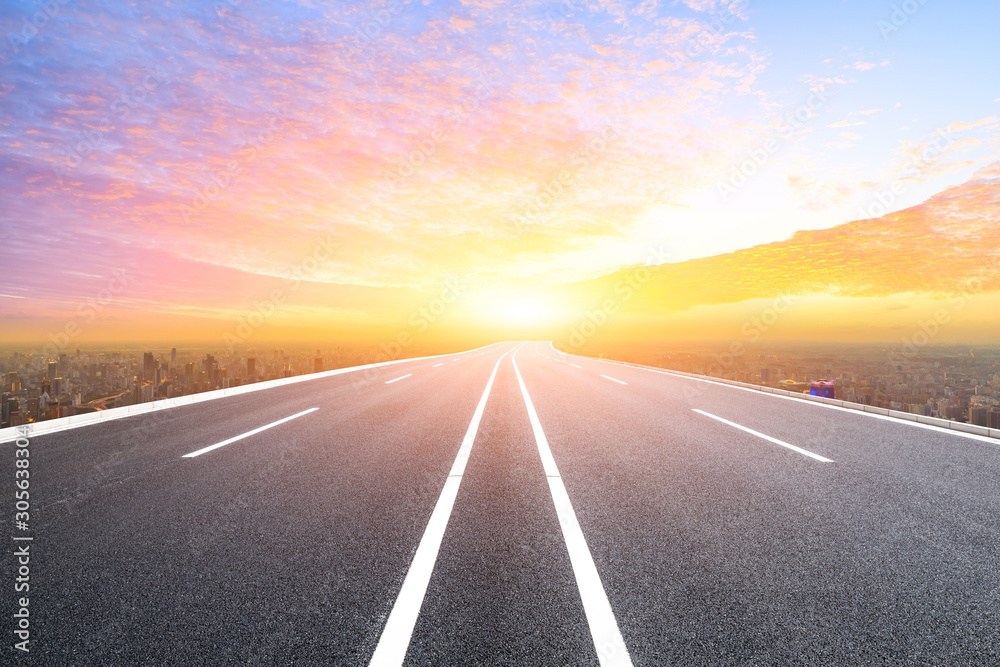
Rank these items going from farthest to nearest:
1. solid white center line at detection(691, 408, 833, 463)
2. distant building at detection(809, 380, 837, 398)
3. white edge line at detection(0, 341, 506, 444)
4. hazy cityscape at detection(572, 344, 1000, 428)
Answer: distant building at detection(809, 380, 837, 398) → hazy cityscape at detection(572, 344, 1000, 428) → white edge line at detection(0, 341, 506, 444) → solid white center line at detection(691, 408, 833, 463)

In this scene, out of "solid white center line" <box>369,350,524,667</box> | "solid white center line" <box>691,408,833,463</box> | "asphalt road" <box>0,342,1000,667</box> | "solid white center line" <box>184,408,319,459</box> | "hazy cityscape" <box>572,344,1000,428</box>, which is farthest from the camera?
"hazy cityscape" <box>572,344,1000,428</box>

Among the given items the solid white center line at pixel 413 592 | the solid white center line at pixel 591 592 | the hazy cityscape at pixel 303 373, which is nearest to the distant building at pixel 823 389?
the hazy cityscape at pixel 303 373

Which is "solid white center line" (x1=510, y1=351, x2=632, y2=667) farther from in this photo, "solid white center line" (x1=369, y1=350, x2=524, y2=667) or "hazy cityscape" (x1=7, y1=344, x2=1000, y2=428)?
"hazy cityscape" (x1=7, y1=344, x2=1000, y2=428)

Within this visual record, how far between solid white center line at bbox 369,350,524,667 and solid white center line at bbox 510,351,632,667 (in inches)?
38.4

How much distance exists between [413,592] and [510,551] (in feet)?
2.73

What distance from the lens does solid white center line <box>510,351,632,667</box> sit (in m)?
2.10

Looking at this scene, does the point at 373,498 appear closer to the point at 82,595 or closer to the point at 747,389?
the point at 82,595

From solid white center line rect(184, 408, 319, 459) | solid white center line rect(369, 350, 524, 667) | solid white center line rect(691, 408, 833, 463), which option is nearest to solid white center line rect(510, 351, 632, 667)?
solid white center line rect(369, 350, 524, 667)

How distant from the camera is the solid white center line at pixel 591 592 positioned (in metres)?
2.10

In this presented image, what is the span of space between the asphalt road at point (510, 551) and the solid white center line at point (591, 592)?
2 centimetres

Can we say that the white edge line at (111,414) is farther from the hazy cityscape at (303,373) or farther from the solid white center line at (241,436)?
the solid white center line at (241,436)

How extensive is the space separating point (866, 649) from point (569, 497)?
247 cm

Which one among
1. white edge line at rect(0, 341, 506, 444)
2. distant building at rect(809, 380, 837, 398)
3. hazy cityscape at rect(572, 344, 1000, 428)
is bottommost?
hazy cityscape at rect(572, 344, 1000, 428)

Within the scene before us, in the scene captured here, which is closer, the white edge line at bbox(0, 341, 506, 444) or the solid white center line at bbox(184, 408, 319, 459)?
the solid white center line at bbox(184, 408, 319, 459)
